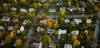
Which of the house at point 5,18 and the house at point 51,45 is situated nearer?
the house at point 51,45

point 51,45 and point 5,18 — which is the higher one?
point 5,18

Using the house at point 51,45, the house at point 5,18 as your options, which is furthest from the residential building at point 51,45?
the house at point 5,18

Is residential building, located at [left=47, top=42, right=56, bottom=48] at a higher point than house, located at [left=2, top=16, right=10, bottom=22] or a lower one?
lower

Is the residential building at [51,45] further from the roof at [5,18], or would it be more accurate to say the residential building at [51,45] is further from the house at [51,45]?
the roof at [5,18]

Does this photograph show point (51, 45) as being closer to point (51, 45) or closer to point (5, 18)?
point (51, 45)

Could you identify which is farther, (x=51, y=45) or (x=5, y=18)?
(x=5, y=18)

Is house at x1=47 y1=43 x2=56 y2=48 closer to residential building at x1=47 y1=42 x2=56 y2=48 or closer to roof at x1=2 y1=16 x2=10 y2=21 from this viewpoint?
residential building at x1=47 y1=42 x2=56 y2=48

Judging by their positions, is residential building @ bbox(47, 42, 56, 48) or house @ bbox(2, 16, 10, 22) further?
house @ bbox(2, 16, 10, 22)

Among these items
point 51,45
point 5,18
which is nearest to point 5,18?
point 5,18

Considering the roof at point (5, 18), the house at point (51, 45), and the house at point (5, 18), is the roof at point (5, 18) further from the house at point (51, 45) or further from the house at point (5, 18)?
the house at point (51, 45)

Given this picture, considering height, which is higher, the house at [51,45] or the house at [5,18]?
the house at [5,18]

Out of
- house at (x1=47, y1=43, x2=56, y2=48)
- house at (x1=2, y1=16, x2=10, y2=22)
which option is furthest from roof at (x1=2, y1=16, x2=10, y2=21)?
house at (x1=47, y1=43, x2=56, y2=48)
